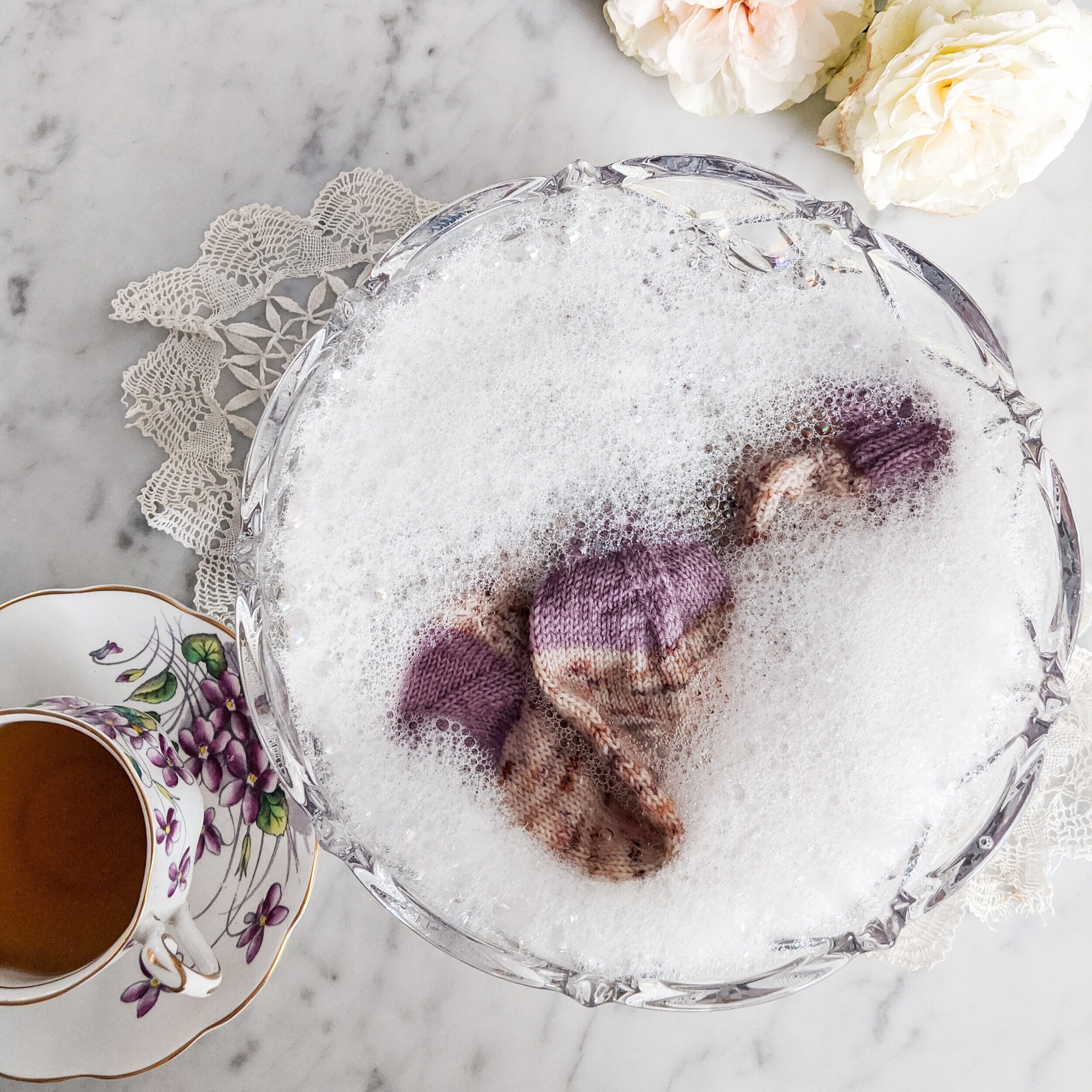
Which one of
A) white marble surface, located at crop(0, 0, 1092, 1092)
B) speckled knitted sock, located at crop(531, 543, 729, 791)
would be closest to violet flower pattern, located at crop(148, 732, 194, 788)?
white marble surface, located at crop(0, 0, 1092, 1092)

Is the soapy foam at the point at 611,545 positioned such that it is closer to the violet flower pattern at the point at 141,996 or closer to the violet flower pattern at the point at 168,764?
the violet flower pattern at the point at 168,764

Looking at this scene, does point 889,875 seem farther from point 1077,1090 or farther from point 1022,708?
point 1077,1090

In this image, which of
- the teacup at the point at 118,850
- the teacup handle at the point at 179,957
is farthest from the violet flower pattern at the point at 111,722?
the teacup handle at the point at 179,957

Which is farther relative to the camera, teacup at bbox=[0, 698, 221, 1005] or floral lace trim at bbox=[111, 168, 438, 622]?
floral lace trim at bbox=[111, 168, 438, 622]

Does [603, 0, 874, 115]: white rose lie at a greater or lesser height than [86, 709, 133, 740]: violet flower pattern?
greater

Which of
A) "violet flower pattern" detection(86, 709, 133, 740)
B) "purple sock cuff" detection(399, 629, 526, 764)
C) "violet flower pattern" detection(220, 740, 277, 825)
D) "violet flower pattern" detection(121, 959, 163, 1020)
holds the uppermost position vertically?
"purple sock cuff" detection(399, 629, 526, 764)

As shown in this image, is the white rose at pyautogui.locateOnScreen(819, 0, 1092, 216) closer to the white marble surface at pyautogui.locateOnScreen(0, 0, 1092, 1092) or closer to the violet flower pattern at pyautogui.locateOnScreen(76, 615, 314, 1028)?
the white marble surface at pyautogui.locateOnScreen(0, 0, 1092, 1092)

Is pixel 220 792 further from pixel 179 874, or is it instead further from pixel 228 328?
pixel 228 328
